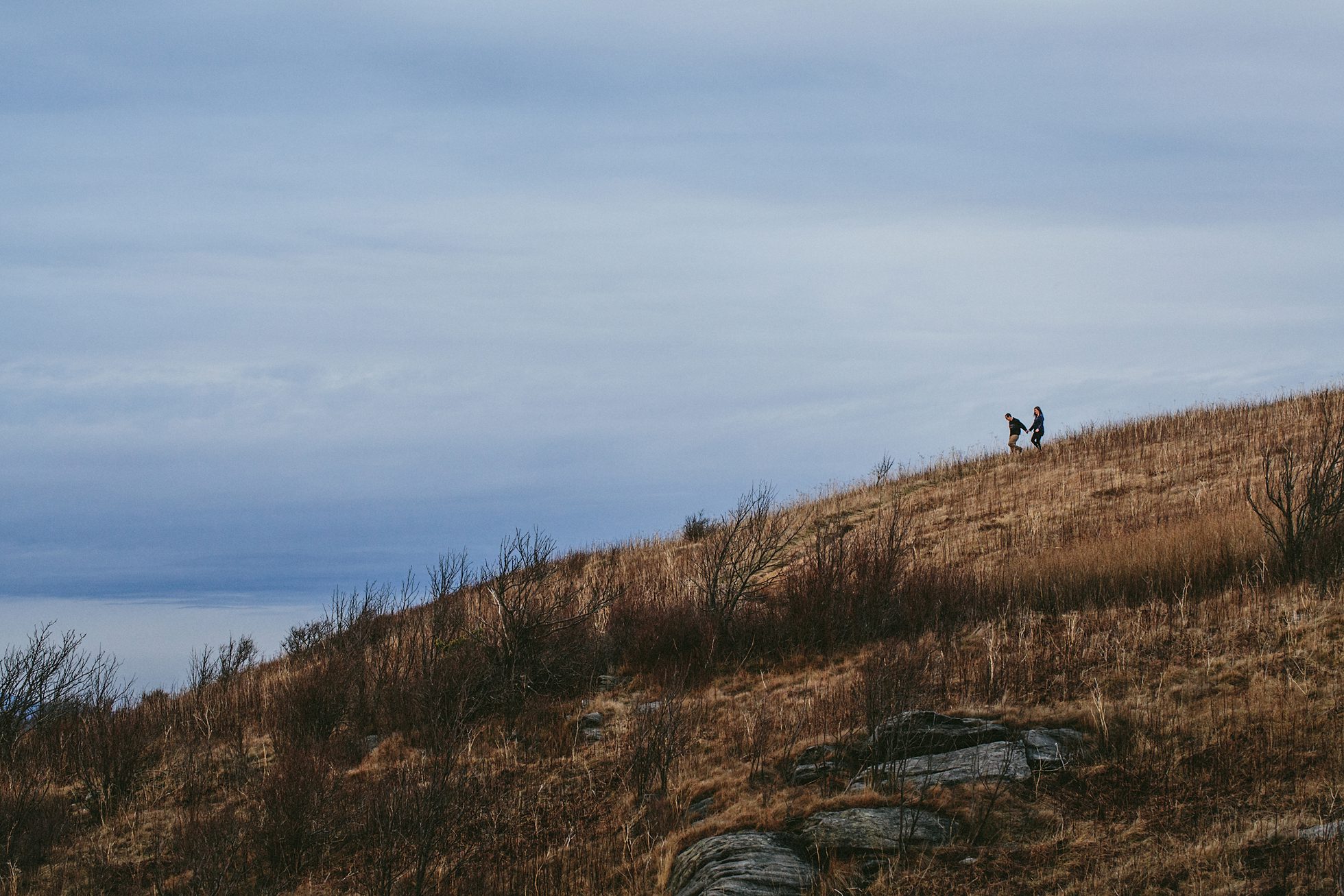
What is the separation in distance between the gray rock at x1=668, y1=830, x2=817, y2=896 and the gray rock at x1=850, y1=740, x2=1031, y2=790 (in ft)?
4.02

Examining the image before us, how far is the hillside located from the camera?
782 cm

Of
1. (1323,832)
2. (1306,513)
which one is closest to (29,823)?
(1323,832)

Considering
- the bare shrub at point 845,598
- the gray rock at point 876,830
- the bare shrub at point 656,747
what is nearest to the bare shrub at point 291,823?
the bare shrub at point 656,747

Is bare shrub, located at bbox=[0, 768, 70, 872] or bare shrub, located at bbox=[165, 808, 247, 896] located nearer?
bare shrub, located at bbox=[165, 808, 247, 896]

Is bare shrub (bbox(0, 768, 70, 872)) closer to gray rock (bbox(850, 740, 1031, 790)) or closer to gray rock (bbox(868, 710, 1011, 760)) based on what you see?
gray rock (bbox(850, 740, 1031, 790))

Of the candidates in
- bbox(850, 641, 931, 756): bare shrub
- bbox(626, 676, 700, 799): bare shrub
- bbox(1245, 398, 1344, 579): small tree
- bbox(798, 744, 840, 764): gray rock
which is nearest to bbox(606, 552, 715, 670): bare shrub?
bbox(626, 676, 700, 799): bare shrub

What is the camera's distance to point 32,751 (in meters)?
13.7

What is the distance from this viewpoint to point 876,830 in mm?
7922

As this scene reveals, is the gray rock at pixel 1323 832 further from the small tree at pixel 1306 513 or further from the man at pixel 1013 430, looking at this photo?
the man at pixel 1013 430

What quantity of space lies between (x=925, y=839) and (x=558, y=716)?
5.77 metres

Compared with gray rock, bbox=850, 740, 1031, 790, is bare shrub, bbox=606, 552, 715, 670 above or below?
above

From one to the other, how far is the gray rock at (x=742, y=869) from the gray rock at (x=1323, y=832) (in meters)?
3.43

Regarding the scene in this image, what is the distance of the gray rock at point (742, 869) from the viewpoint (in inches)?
291

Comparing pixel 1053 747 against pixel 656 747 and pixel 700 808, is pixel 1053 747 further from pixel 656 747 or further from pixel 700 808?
pixel 656 747
